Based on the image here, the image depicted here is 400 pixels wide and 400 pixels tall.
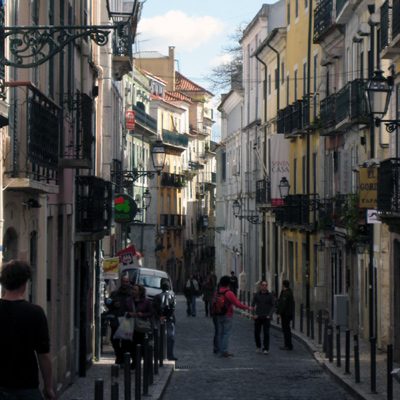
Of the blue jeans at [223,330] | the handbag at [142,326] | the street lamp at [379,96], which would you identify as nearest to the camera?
the handbag at [142,326]

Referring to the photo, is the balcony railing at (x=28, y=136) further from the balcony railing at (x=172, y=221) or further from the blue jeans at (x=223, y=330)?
the balcony railing at (x=172, y=221)

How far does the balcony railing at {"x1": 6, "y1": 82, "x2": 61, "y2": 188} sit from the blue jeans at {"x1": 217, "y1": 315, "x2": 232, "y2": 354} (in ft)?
38.9

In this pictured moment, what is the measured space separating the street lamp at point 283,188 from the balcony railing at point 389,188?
2167cm

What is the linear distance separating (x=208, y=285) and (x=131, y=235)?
12.0ft

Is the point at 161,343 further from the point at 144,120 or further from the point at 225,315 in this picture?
the point at 144,120

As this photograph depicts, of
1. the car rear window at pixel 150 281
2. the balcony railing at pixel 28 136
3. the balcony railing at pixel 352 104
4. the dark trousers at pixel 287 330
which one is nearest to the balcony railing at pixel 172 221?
the car rear window at pixel 150 281

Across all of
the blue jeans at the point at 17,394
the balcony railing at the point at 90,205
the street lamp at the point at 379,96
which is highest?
the street lamp at the point at 379,96

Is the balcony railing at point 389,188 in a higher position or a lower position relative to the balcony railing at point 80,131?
lower

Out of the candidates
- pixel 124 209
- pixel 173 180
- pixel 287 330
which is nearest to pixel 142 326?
pixel 287 330

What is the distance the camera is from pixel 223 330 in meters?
27.4

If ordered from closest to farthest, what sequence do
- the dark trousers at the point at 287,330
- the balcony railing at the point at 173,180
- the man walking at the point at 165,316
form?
the man walking at the point at 165,316, the dark trousers at the point at 287,330, the balcony railing at the point at 173,180

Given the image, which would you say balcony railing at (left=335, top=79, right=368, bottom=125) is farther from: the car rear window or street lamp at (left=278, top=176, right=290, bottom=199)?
street lamp at (left=278, top=176, right=290, bottom=199)

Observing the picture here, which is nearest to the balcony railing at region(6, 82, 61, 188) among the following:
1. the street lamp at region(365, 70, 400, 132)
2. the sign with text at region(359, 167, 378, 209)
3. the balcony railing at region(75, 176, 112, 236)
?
the balcony railing at region(75, 176, 112, 236)

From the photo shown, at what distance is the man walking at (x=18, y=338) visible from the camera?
9.20 m
